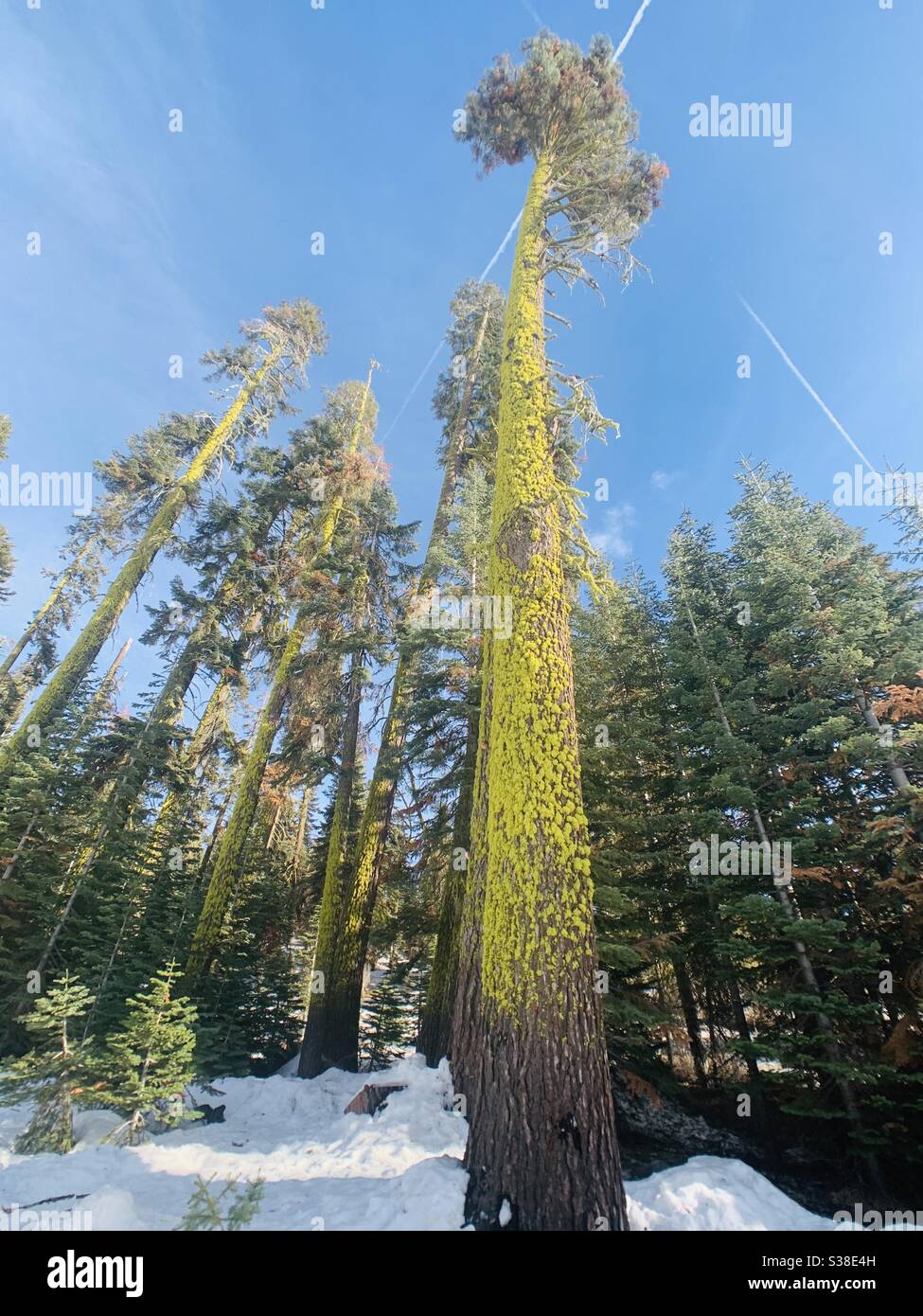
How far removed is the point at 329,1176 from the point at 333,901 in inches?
243

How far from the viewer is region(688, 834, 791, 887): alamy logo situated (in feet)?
28.5

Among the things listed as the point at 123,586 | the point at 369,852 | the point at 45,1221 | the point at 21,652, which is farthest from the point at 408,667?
the point at 21,652

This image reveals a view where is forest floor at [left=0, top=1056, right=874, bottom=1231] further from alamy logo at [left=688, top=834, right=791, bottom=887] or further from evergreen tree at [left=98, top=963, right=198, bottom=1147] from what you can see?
alamy logo at [left=688, top=834, right=791, bottom=887]

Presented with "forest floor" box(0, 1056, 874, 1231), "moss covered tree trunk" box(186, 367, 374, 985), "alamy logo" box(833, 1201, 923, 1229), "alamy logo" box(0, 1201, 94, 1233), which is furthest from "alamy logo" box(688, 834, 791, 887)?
"moss covered tree trunk" box(186, 367, 374, 985)

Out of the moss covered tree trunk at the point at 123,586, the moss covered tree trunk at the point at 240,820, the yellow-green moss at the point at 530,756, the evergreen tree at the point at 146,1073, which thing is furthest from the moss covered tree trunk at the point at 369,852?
the moss covered tree trunk at the point at 123,586

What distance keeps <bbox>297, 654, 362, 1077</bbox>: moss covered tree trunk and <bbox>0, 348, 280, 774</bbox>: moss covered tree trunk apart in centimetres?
779

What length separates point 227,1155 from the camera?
224 inches

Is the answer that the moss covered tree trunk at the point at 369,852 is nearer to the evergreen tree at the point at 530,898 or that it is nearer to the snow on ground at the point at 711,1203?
the evergreen tree at the point at 530,898

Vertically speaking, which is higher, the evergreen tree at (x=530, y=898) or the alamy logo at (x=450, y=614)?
the alamy logo at (x=450, y=614)

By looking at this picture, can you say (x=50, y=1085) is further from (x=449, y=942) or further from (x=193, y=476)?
(x=193, y=476)
